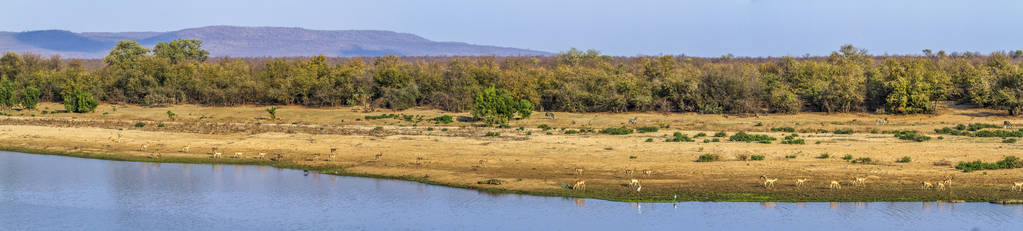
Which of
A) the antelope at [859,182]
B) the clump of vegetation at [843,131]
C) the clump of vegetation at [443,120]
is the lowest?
the antelope at [859,182]

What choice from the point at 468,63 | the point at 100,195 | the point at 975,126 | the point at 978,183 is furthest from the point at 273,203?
the point at 468,63

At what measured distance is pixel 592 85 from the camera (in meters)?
59.7

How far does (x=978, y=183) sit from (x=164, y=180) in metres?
28.7

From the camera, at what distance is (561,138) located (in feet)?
136

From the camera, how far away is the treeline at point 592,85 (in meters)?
53.2

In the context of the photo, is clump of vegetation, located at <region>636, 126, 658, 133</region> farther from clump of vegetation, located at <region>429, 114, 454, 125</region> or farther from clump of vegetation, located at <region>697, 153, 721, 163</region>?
clump of vegetation, located at <region>429, 114, 454, 125</region>

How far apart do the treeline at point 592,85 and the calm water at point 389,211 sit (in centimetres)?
2747

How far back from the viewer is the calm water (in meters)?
23.7

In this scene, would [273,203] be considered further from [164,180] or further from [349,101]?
[349,101]

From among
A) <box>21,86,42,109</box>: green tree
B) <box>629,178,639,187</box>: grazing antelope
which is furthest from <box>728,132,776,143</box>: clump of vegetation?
<box>21,86,42,109</box>: green tree

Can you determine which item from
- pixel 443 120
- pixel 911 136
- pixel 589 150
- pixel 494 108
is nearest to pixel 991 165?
pixel 911 136

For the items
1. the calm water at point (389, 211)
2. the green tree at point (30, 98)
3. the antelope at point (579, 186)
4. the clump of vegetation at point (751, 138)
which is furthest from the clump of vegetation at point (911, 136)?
the green tree at point (30, 98)

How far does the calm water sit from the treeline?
90.1 ft

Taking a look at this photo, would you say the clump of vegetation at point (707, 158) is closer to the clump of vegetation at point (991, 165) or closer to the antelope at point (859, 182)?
the antelope at point (859, 182)
